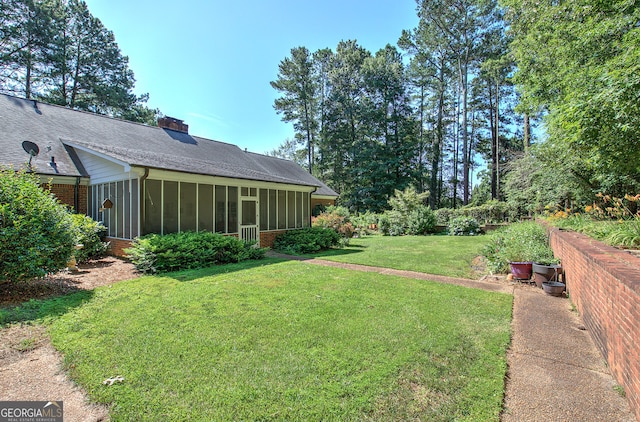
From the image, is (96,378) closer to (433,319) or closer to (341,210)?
(433,319)

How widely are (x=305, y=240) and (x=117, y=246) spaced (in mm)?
6217

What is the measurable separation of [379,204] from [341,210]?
28.5 ft

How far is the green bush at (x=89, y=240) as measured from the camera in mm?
8094

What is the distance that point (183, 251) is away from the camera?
7.69m

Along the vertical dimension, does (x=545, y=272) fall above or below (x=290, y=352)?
above

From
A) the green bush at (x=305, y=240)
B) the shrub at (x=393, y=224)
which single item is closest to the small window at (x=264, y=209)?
the green bush at (x=305, y=240)

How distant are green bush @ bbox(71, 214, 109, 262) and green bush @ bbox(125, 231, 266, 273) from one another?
4.51 ft

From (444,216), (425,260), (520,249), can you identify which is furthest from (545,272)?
(444,216)

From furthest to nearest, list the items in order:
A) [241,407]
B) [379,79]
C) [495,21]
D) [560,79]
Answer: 1. [379,79]
2. [495,21]
3. [560,79]
4. [241,407]

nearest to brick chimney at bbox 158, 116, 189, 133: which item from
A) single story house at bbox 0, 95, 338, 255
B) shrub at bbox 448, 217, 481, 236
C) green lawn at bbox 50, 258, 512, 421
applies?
single story house at bbox 0, 95, 338, 255

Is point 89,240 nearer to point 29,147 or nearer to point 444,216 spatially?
point 29,147

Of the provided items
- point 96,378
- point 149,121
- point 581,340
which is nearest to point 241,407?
point 96,378

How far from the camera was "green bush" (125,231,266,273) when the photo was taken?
719cm

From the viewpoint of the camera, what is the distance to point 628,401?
2.42 metres
